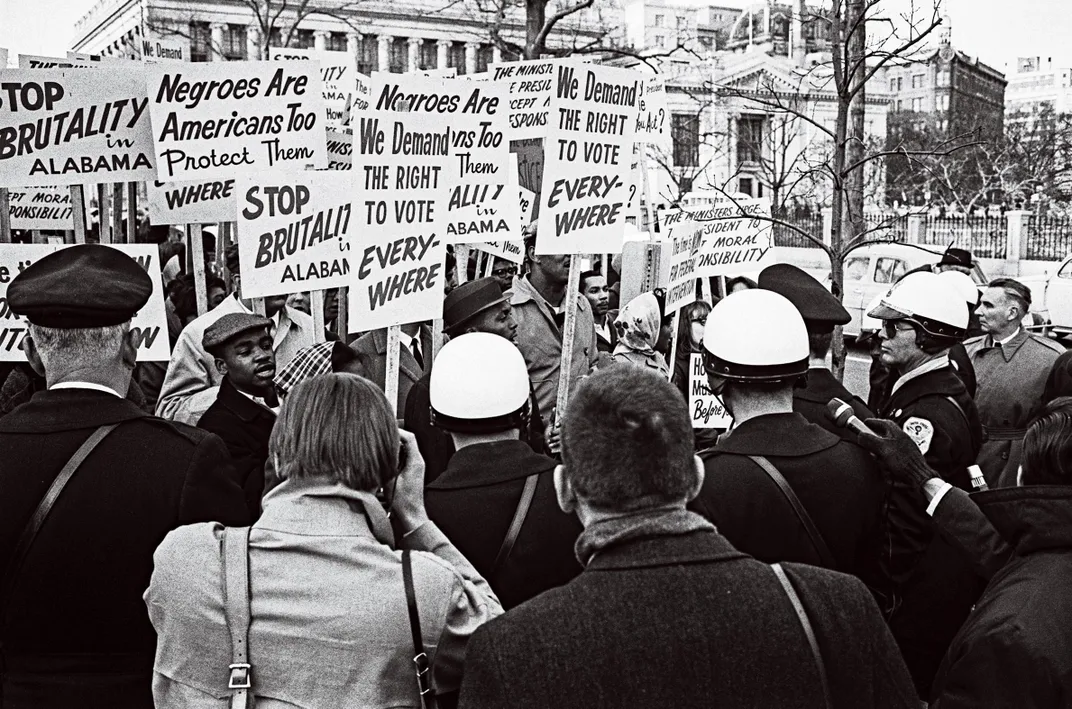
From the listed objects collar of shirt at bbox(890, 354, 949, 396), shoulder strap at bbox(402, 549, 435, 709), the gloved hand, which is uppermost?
collar of shirt at bbox(890, 354, 949, 396)

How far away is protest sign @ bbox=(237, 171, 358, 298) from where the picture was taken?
17.4 feet

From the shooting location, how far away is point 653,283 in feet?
29.0

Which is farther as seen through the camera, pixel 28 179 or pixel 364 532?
pixel 28 179

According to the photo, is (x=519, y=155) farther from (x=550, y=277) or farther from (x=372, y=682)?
(x=372, y=682)

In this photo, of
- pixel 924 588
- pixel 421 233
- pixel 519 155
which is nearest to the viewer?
pixel 924 588

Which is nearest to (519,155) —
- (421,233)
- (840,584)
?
(421,233)

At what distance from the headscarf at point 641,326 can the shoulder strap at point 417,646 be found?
4.71 m

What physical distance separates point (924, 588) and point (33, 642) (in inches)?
108

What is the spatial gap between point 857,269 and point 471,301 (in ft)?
60.0

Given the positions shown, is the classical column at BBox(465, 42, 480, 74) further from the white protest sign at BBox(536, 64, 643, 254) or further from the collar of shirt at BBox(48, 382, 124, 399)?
the collar of shirt at BBox(48, 382, 124, 399)

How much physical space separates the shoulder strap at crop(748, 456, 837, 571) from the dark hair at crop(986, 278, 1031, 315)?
4.30 m

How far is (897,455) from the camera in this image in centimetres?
321

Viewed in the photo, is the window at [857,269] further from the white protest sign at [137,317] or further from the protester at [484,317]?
the white protest sign at [137,317]

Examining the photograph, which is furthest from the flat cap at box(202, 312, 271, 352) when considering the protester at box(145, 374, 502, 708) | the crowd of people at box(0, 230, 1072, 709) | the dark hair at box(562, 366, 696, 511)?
the dark hair at box(562, 366, 696, 511)
